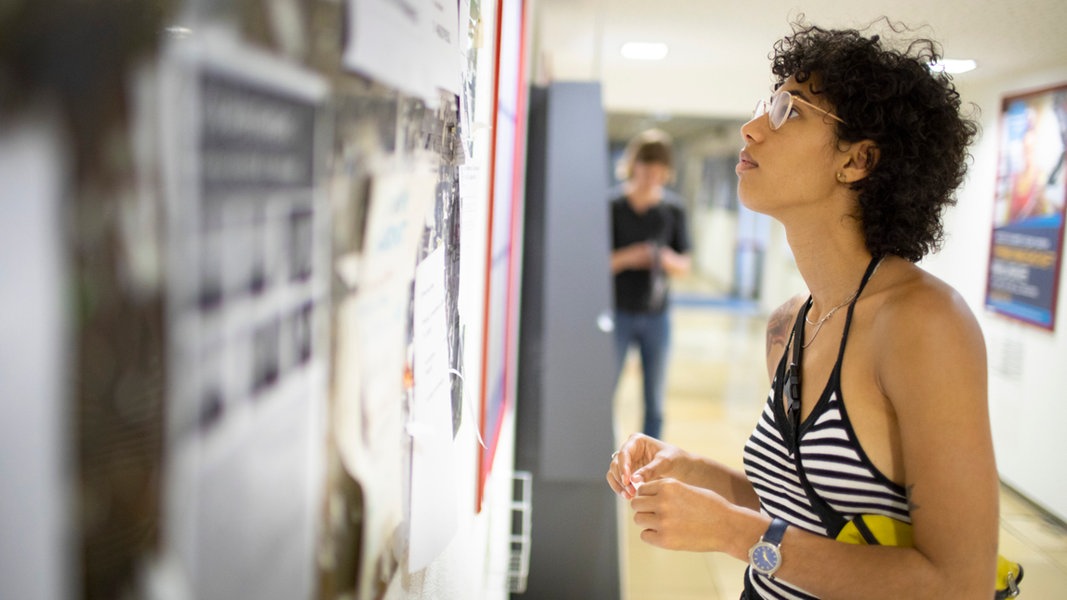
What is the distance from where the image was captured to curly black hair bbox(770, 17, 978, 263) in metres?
1.20

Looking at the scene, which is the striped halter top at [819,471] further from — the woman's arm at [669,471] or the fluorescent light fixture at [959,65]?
the fluorescent light fixture at [959,65]

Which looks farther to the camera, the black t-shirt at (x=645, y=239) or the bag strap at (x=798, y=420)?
the black t-shirt at (x=645, y=239)

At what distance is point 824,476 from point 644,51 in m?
1.85

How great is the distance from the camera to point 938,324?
1.00 metres

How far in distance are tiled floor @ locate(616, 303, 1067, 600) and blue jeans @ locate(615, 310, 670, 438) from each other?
1.47ft

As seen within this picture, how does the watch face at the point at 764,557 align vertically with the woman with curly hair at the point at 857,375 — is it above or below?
below

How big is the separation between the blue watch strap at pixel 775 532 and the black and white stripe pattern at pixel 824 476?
1.1 inches

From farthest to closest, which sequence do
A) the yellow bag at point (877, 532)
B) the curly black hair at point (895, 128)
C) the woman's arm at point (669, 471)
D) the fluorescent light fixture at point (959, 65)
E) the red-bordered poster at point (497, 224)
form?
1. the fluorescent light fixture at point (959, 65)
2. the red-bordered poster at point (497, 224)
3. the woman's arm at point (669, 471)
4. the curly black hair at point (895, 128)
5. the yellow bag at point (877, 532)

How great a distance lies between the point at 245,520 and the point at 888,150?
1147mm

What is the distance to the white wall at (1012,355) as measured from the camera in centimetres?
193

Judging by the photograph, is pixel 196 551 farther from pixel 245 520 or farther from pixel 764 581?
pixel 764 581

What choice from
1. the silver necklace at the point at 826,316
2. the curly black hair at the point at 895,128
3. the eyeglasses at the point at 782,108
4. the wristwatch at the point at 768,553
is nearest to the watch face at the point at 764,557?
the wristwatch at the point at 768,553

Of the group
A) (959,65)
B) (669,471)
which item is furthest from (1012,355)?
(669,471)

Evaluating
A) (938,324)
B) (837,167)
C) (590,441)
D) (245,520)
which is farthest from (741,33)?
(245,520)
